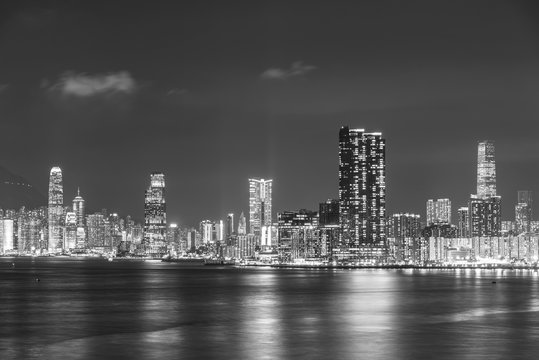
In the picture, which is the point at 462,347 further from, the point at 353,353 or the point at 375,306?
the point at 375,306

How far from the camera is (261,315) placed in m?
71.6

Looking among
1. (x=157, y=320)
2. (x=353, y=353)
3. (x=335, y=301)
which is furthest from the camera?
(x=335, y=301)

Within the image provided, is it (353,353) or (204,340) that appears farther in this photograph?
(204,340)

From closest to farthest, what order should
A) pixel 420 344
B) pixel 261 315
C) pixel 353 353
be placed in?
pixel 353 353, pixel 420 344, pixel 261 315

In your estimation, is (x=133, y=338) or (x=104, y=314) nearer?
(x=133, y=338)

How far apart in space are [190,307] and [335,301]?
16.9 metres

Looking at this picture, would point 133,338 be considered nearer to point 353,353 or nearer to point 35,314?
point 353,353

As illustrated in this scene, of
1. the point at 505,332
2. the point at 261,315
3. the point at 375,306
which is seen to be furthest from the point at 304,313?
the point at 505,332

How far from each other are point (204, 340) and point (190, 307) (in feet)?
100

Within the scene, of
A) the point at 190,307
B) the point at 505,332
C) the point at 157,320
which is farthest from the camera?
the point at 190,307

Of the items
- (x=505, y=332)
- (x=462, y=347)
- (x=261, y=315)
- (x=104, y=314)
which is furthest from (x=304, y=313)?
(x=462, y=347)

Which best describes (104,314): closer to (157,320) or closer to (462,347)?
(157,320)

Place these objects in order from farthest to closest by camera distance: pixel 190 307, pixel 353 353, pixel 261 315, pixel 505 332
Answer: pixel 190 307
pixel 261 315
pixel 505 332
pixel 353 353

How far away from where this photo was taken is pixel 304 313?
7388cm
